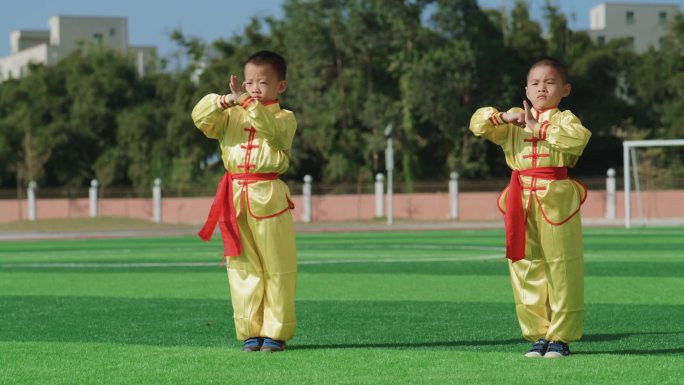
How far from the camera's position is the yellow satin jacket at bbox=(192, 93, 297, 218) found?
760cm

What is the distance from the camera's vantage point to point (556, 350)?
23.5ft

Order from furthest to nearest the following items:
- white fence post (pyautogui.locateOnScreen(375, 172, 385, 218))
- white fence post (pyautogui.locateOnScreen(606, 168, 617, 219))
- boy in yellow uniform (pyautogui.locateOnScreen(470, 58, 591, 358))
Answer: white fence post (pyautogui.locateOnScreen(375, 172, 385, 218))
white fence post (pyautogui.locateOnScreen(606, 168, 617, 219))
boy in yellow uniform (pyautogui.locateOnScreen(470, 58, 591, 358))

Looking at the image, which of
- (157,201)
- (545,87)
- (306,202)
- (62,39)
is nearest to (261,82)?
(545,87)

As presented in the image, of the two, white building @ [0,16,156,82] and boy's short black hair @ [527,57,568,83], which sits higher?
white building @ [0,16,156,82]

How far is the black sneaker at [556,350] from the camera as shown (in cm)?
714

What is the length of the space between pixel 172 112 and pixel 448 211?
17745mm

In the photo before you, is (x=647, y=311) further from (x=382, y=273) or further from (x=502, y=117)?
(x=382, y=273)

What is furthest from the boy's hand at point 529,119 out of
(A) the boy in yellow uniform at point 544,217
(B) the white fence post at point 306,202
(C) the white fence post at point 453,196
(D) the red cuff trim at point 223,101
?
(B) the white fence post at point 306,202

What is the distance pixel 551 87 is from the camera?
24.1 feet

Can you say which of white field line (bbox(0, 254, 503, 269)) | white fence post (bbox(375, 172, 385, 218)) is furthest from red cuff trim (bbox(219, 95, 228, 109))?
white fence post (bbox(375, 172, 385, 218))

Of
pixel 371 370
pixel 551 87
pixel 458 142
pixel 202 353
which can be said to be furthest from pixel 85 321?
pixel 458 142

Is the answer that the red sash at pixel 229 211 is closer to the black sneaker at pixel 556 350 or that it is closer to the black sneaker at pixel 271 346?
the black sneaker at pixel 271 346

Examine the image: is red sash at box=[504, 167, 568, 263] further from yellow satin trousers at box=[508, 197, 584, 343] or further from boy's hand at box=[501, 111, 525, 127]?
boy's hand at box=[501, 111, 525, 127]

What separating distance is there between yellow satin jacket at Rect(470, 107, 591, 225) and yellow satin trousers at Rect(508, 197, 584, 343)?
7 cm
